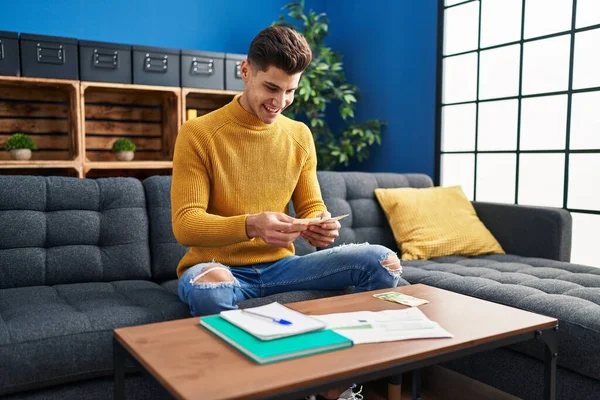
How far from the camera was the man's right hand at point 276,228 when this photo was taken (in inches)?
59.8

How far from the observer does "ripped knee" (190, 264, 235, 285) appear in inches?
60.6

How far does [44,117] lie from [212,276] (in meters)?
2.57

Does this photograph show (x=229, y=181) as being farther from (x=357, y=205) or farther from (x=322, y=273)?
(x=357, y=205)

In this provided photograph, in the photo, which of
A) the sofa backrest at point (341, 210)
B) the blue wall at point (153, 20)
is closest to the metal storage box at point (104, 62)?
the blue wall at point (153, 20)

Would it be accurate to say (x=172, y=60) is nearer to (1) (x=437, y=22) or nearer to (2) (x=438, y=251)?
(1) (x=437, y=22)

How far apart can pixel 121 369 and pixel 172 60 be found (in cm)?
262

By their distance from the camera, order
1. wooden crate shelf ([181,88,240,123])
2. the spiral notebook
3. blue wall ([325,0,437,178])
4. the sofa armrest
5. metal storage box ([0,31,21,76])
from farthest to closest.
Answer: wooden crate shelf ([181,88,240,123]) < blue wall ([325,0,437,178]) < metal storage box ([0,31,21,76]) < the sofa armrest < the spiral notebook

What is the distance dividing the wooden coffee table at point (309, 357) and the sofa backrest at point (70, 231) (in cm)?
85

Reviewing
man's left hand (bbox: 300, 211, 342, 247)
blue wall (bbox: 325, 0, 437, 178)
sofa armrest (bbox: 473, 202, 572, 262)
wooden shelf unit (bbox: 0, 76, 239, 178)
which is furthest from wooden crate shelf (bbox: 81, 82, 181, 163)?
man's left hand (bbox: 300, 211, 342, 247)

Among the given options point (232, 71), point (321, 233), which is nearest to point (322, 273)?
point (321, 233)

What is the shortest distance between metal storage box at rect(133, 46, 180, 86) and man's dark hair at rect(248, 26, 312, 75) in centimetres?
193

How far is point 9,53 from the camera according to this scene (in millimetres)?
3047

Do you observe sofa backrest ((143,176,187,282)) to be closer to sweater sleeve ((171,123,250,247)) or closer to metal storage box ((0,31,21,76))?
sweater sleeve ((171,123,250,247))

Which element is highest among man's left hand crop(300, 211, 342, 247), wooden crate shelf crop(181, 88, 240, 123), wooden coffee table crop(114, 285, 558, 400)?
wooden crate shelf crop(181, 88, 240, 123)
